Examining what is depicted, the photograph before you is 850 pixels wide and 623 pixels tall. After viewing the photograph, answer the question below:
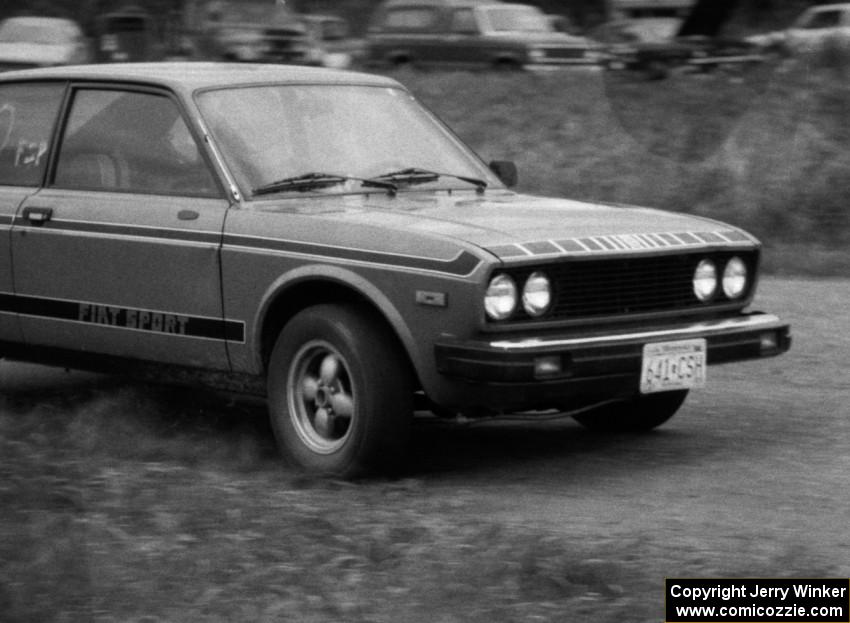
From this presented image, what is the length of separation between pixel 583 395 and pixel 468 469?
0.75 meters

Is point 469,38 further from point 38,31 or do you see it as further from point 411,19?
point 38,31

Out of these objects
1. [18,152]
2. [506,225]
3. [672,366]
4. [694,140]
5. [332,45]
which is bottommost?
[694,140]

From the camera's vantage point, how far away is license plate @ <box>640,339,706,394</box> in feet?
21.5

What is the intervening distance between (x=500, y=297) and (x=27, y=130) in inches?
111

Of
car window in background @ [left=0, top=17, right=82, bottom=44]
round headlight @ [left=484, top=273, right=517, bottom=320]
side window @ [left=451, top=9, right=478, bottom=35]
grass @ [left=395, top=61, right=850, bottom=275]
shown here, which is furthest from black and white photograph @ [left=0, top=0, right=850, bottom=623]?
car window in background @ [left=0, top=17, right=82, bottom=44]

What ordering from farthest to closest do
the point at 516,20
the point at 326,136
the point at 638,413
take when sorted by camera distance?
the point at 516,20 → the point at 638,413 → the point at 326,136

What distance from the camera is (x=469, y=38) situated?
26.9 m

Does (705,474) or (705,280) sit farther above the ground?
(705,280)

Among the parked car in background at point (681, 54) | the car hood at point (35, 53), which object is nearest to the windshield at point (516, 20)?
the parked car in background at point (681, 54)

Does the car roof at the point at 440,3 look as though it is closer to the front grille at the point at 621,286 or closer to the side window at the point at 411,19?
the side window at the point at 411,19

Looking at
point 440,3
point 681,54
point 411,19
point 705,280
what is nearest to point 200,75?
point 705,280

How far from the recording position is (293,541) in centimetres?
536

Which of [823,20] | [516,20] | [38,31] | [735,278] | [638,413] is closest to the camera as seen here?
[735,278]

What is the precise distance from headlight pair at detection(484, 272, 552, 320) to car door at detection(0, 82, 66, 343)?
2544mm
